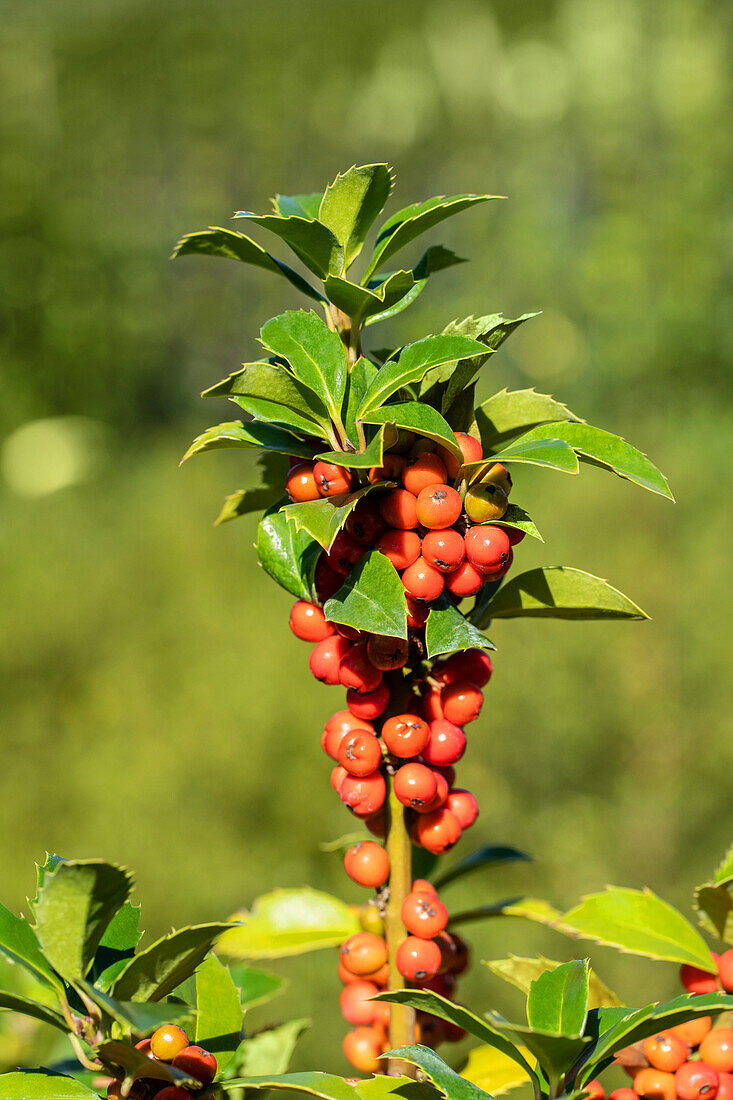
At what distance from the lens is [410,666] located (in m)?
0.54

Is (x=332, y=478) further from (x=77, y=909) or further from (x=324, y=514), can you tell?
(x=77, y=909)

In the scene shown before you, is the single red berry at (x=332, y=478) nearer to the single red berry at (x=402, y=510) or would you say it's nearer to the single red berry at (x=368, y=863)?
the single red berry at (x=402, y=510)

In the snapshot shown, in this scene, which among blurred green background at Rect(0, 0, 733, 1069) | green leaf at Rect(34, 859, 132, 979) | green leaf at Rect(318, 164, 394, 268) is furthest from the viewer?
blurred green background at Rect(0, 0, 733, 1069)

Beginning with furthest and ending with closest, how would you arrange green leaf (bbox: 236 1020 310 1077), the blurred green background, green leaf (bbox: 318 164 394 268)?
the blurred green background < green leaf (bbox: 236 1020 310 1077) < green leaf (bbox: 318 164 394 268)

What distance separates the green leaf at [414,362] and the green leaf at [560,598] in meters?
0.12

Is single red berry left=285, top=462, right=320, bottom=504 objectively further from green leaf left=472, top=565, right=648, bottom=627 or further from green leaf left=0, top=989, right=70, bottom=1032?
green leaf left=0, top=989, right=70, bottom=1032

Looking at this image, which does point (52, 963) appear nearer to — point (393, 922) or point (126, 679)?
point (393, 922)

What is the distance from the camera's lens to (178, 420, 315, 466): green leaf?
0.47 meters

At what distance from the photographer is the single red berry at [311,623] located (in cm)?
53

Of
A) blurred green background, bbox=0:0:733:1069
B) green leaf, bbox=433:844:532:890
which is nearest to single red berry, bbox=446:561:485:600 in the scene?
green leaf, bbox=433:844:532:890

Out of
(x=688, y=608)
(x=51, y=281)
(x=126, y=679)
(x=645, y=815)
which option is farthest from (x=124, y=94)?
(x=645, y=815)

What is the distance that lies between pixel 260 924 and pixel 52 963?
1.03 ft

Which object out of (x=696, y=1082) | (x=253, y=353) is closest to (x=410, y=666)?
(x=696, y=1082)

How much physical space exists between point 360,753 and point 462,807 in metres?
0.09
